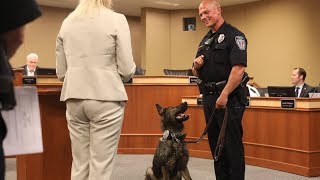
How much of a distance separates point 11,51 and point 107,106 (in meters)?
1.25

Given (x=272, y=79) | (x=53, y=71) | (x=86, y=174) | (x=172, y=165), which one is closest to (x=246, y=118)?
(x=172, y=165)

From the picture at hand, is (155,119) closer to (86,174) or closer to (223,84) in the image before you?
(223,84)

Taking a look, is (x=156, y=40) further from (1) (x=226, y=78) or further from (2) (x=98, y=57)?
(2) (x=98, y=57)

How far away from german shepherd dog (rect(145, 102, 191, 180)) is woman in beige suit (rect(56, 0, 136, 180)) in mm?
1095

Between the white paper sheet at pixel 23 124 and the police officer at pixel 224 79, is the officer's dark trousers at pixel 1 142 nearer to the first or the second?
the white paper sheet at pixel 23 124

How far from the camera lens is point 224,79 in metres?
3.19

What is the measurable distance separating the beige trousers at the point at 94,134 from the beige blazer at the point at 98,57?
59 millimetres

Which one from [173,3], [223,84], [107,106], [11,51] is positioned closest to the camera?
[11,51]

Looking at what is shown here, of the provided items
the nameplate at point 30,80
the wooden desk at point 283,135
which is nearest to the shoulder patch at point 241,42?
the wooden desk at point 283,135

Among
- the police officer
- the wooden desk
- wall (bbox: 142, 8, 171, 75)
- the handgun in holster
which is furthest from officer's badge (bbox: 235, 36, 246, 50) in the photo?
wall (bbox: 142, 8, 171, 75)

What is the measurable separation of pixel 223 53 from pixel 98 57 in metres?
1.14

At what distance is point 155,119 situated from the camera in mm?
6059

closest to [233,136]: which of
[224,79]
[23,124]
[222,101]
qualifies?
[222,101]

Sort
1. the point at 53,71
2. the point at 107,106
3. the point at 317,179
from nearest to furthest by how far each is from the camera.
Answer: the point at 107,106 < the point at 317,179 < the point at 53,71
